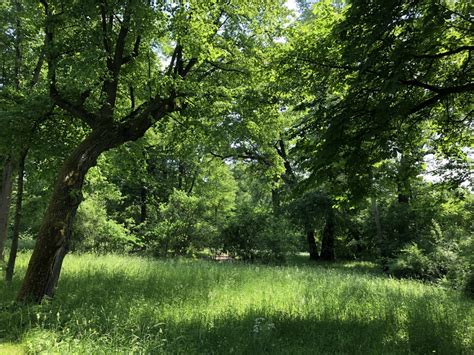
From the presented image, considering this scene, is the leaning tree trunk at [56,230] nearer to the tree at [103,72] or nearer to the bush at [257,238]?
the tree at [103,72]

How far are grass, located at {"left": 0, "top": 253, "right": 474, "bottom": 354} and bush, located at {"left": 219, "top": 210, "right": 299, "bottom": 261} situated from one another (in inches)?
299

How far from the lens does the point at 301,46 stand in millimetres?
7078

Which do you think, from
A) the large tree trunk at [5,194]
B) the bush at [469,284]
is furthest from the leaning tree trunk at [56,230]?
the bush at [469,284]

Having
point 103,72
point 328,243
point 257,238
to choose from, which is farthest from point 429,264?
point 103,72

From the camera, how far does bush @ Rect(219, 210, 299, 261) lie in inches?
700

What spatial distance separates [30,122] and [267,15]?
739 cm

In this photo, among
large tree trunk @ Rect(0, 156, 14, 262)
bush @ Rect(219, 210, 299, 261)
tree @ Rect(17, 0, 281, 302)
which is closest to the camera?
tree @ Rect(17, 0, 281, 302)

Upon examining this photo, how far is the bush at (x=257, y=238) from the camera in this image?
58.3 ft

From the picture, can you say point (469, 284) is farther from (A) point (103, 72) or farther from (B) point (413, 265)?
(A) point (103, 72)

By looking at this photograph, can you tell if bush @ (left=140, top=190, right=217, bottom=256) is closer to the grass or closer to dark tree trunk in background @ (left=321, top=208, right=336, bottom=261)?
the grass

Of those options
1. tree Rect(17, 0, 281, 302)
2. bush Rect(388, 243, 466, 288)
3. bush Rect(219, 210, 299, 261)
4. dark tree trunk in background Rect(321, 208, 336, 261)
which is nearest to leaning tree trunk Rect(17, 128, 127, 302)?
tree Rect(17, 0, 281, 302)

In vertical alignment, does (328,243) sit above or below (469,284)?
above

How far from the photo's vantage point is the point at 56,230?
7.34m

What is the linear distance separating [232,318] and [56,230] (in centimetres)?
393
